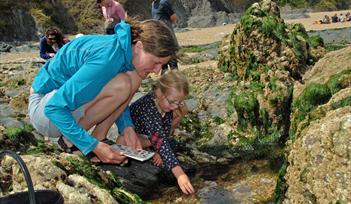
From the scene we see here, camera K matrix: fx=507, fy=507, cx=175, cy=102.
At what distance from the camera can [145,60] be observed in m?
3.85

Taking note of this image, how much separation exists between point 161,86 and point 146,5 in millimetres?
26453

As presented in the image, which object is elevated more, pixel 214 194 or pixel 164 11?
pixel 164 11

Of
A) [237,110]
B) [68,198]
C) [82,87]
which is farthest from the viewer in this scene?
[237,110]

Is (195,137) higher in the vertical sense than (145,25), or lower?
lower

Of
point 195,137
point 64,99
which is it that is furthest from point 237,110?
point 64,99

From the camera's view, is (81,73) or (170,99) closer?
(81,73)

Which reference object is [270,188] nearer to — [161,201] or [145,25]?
[161,201]

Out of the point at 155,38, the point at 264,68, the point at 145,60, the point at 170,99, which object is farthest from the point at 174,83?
the point at 264,68

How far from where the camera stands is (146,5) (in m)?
30.3

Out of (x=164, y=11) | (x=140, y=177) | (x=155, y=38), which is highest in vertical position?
(x=155, y=38)

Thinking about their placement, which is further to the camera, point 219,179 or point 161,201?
point 219,179

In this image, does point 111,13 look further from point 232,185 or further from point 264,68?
point 232,185

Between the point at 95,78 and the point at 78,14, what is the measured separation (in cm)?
2386

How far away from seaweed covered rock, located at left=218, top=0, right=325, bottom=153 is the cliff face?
1585cm
